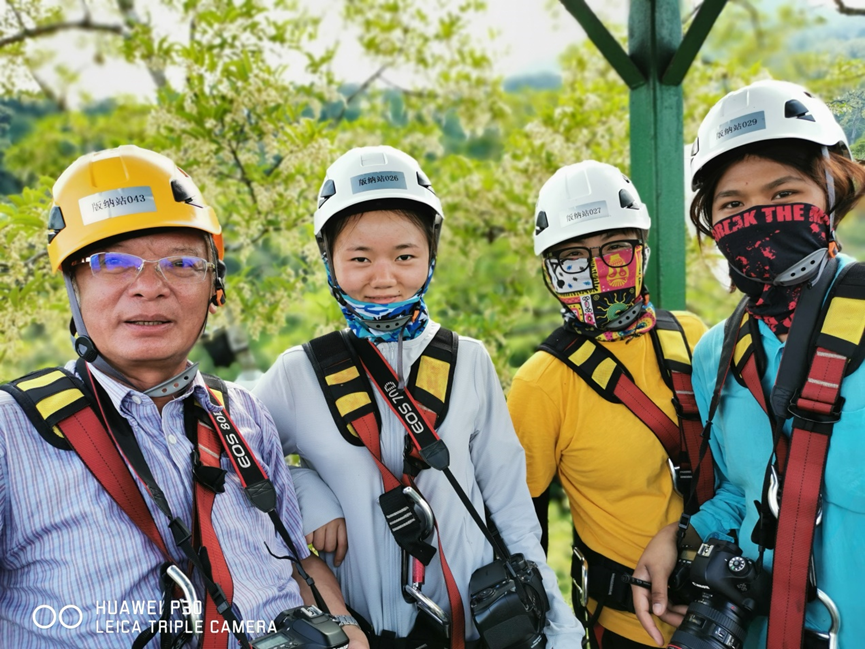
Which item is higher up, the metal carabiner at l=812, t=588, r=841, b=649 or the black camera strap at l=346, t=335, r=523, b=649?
the black camera strap at l=346, t=335, r=523, b=649

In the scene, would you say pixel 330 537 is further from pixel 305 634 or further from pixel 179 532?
pixel 179 532

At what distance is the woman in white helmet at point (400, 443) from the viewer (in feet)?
7.03

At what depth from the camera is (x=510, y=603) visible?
2045 millimetres

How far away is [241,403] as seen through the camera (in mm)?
2248

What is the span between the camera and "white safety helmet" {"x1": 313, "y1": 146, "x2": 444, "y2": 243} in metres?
2.33

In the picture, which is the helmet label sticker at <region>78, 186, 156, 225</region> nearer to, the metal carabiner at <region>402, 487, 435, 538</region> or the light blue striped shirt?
the light blue striped shirt

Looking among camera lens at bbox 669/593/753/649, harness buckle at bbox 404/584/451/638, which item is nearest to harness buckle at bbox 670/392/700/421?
camera lens at bbox 669/593/753/649

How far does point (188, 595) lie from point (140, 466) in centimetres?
41

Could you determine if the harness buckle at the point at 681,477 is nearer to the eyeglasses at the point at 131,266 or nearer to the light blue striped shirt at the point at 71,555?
the light blue striped shirt at the point at 71,555

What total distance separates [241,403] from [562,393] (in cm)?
137

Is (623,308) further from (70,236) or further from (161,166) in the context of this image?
(70,236)

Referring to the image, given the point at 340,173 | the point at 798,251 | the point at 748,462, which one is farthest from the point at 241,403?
the point at 798,251

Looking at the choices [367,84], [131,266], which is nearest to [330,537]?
[131,266]

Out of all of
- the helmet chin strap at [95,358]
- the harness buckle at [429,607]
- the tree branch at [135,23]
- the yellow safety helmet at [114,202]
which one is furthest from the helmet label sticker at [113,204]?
the tree branch at [135,23]
